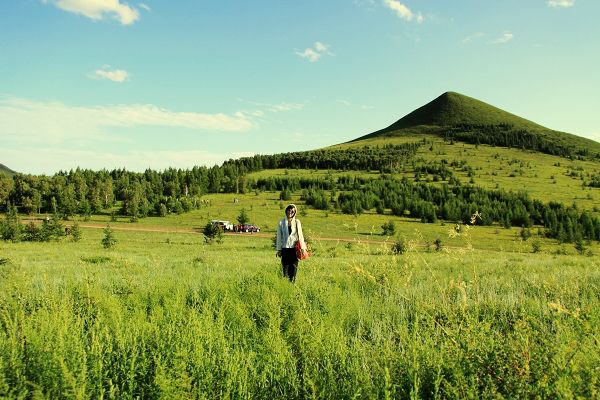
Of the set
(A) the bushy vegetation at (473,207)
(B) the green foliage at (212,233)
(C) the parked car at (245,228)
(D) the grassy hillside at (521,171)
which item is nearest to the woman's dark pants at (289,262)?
(B) the green foliage at (212,233)

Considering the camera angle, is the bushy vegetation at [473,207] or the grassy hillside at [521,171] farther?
the grassy hillside at [521,171]

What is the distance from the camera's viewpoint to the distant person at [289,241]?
9.91 meters

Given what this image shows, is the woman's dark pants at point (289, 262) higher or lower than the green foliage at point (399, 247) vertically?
higher

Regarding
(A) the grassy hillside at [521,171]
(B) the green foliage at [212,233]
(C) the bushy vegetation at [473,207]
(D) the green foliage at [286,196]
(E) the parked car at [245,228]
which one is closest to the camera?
(B) the green foliage at [212,233]

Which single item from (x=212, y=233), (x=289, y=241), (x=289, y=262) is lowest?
(x=212, y=233)

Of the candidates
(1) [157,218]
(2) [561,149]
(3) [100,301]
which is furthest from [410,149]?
(3) [100,301]

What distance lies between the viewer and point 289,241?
32.9 feet

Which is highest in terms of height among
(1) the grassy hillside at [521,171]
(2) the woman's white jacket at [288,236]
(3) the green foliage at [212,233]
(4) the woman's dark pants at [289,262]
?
(1) the grassy hillside at [521,171]

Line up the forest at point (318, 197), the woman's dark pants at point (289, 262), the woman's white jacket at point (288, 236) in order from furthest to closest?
1. the forest at point (318, 197)
2. the woman's white jacket at point (288, 236)
3. the woman's dark pants at point (289, 262)

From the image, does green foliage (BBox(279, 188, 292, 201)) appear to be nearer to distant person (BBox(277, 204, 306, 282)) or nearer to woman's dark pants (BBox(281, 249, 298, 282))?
distant person (BBox(277, 204, 306, 282))

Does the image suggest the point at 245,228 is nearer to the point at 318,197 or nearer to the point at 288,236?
the point at 318,197

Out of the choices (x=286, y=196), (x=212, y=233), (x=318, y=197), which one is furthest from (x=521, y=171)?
(x=212, y=233)

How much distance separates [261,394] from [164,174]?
511 ft

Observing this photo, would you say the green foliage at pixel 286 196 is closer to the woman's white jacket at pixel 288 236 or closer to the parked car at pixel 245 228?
the parked car at pixel 245 228
